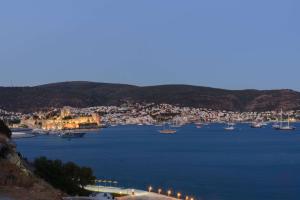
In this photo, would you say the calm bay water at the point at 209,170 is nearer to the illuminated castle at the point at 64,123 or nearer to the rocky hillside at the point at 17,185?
the rocky hillside at the point at 17,185

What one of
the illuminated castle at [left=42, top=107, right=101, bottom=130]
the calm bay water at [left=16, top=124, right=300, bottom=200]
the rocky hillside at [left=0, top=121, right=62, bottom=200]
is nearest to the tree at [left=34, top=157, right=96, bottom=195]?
the rocky hillside at [left=0, top=121, right=62, bottom=200]

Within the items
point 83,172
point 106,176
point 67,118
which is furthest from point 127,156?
point 67,118

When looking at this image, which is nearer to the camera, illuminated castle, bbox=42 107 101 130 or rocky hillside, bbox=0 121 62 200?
rocky hillside, bbox=0 121 62 200

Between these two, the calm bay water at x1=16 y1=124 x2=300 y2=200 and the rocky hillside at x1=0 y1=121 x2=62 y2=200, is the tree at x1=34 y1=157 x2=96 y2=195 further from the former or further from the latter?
the calm bay water at x1=16 y1=124 x2=300 y2=200

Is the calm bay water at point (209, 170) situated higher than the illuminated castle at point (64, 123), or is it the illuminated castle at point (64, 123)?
Result: the illuminated castle at point (64, 123)

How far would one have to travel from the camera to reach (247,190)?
45.2 metres

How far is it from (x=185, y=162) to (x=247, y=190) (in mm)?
24893

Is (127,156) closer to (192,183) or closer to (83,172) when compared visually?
(192,183)

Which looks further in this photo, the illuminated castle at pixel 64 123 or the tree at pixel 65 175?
the illuminated castle at pixel 64 123

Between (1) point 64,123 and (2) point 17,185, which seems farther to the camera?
(1) point 64,123

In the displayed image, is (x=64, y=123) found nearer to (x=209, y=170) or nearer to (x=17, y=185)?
(x=209, y=170)

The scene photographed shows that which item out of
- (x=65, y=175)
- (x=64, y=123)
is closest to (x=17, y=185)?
(x=65, y=175)

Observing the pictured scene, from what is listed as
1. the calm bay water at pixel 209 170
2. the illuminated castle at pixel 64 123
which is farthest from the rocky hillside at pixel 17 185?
the illuminated castle at pixel 64 123

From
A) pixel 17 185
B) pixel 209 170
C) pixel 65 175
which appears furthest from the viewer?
pixel 209 170
